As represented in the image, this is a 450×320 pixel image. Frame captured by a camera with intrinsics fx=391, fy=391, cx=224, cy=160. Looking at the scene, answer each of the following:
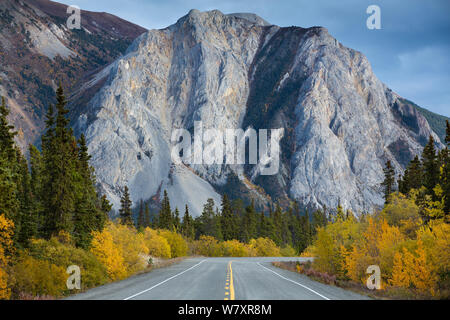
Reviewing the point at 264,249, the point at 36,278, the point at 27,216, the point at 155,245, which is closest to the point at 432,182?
the point at 155,245

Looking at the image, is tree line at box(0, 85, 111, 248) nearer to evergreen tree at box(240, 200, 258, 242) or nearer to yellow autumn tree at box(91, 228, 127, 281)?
yellow autumn tree at box(91, 228, 127, 281)

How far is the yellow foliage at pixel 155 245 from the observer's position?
55375 mm

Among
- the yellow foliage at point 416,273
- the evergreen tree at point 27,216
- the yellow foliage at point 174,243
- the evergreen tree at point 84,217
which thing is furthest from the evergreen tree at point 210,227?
the yellow foliage at point 416,273

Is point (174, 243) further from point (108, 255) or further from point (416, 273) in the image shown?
point (416, 273)

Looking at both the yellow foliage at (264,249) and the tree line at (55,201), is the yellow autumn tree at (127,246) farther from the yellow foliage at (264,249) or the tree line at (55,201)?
the yellow foliage at (264,249)

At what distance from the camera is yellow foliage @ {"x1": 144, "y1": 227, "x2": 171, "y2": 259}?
5538 centimetres

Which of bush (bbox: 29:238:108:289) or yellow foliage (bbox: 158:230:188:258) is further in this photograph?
yellow foliage (bbox: 158:230:188:258)

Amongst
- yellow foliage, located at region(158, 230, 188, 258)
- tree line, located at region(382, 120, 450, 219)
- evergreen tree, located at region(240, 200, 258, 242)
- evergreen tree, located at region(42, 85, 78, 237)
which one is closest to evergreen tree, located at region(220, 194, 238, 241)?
evergreen tree, located at region(240, 200, 258, 242)

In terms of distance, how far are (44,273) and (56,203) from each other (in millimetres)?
10345

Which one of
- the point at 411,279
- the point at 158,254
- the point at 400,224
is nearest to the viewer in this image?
the point at 411,279

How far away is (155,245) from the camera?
55.9m
